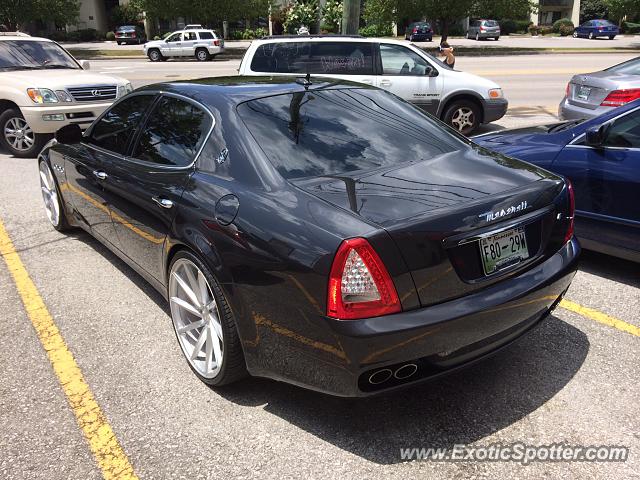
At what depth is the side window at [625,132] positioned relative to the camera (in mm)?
4270

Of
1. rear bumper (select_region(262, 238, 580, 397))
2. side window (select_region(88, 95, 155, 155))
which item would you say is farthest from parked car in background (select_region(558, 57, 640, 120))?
side window (select_region(88, 95, 155, 155))

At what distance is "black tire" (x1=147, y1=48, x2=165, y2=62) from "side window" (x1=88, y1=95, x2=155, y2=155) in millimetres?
31186

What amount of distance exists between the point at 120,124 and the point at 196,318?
1792mm

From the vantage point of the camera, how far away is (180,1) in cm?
3672

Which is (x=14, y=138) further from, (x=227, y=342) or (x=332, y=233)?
(x=332, y=233)

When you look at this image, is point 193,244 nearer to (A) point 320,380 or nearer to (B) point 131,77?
(A) point 320,380

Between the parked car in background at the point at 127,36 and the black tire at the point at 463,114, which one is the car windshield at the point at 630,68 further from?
the parked car in background at the point at 127,36

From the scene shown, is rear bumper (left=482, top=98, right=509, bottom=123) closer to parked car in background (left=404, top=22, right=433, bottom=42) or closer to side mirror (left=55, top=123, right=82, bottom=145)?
side mirror (left=55, top=123, right=82, bottom=145)

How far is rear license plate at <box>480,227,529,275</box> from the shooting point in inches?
103

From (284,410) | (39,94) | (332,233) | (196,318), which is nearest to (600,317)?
(284,410)

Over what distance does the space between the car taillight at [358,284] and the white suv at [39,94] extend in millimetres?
7783

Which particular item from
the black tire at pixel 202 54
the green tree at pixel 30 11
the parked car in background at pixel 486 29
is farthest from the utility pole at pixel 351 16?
the parked car in background at pixel 486 29

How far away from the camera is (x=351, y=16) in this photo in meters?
11.2

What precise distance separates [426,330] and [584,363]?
4.67 feet
